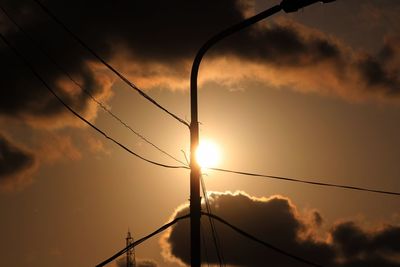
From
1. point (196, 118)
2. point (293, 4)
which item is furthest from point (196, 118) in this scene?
point (293, 4)

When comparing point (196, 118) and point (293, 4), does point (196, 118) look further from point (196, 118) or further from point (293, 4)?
point (293, 4)

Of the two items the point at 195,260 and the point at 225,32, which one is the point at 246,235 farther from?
the point at 225,32

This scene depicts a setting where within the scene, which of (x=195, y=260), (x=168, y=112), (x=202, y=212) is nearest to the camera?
(x=195, y=260)

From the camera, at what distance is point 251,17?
1402 centimetres

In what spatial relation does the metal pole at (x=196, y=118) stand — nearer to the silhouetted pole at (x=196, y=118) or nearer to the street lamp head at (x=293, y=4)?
the silhouetted pole at (x=196, y=118)

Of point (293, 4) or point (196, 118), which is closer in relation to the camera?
point (293, 4)

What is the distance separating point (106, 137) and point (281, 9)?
5.41m

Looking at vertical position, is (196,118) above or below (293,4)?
below

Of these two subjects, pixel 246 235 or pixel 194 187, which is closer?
pixel 194 187

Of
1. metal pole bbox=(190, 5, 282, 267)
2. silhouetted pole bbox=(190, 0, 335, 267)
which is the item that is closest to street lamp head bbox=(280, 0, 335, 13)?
silhouetted pole bbox=(190, 0, 335, 267)

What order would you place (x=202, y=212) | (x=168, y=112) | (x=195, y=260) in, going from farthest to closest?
(x=168, y=112) < (x=202, y=212) < (x=195, y=260)

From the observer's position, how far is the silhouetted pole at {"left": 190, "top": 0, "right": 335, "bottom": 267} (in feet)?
43.3

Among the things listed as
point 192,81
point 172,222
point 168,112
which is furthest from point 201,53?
point 172,222

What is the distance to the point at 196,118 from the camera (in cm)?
1424
